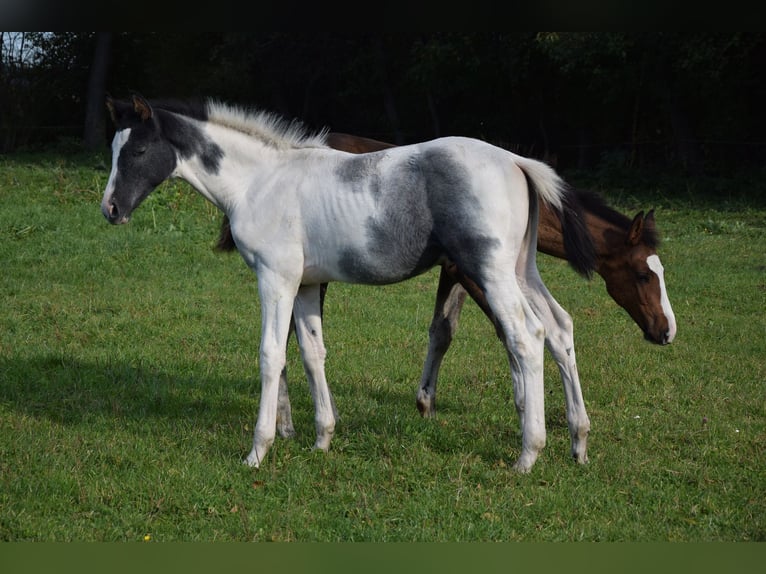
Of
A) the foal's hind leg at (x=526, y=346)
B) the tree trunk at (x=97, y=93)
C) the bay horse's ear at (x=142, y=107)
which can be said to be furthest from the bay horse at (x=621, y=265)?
the tree trunk at (x=97, y=93)

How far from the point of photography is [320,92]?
32656mm

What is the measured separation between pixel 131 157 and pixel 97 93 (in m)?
21.6

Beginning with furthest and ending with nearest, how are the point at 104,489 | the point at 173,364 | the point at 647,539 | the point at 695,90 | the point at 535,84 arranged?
the point at 535,84 < the point at 695,90 < the point at 173,364 < the point at 104,489 < the point at 647,539

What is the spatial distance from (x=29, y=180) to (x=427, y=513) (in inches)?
528

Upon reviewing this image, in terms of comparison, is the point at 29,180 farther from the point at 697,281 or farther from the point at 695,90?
the point at 695,90

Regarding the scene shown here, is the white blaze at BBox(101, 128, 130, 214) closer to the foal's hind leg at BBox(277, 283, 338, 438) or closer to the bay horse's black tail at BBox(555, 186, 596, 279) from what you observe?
the foal's hind leg at BBox(277, 283, 338, 438)

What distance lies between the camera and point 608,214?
6121mm

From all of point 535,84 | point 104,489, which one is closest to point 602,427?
point 104,489

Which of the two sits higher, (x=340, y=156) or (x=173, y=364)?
(x=340, y=156)

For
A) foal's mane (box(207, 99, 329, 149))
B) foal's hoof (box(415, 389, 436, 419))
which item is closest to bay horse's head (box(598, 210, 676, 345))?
foal's hoof (box(415, 389, 436, 419))

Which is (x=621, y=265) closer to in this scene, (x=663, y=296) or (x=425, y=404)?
(x=663, y=296)

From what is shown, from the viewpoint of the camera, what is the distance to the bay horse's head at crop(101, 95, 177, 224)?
209 inches

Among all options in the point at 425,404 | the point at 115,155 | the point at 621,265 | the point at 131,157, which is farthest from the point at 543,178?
the point at 115,155

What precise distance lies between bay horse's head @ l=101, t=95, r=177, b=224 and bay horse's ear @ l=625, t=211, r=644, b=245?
10.2 feet
